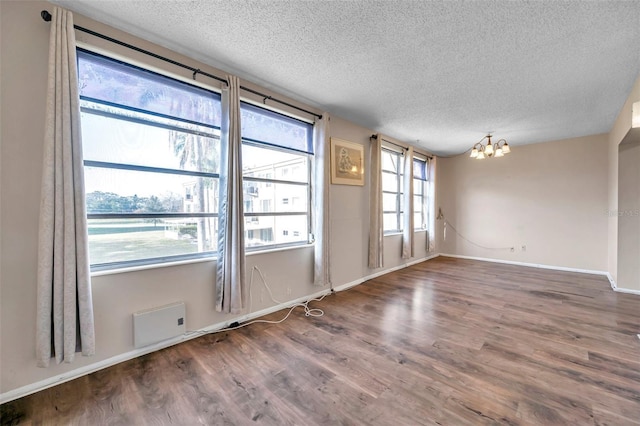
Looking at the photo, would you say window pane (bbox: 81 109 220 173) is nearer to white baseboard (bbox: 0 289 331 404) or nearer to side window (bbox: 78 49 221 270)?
side window (bbox: 78 49 221 270)

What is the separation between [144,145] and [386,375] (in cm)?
275

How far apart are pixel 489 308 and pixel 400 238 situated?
2.25m

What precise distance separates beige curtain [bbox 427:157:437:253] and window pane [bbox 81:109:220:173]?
5.06 meters

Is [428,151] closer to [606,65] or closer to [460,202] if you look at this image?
[460,202]

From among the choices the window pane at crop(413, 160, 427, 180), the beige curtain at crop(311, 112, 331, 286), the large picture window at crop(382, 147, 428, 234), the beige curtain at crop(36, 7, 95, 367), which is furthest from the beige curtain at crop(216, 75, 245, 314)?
the window pane at crop(413, 160, 427, 180)


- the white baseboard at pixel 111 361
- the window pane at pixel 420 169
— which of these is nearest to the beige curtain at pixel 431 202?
the window pane at pixel 420 169

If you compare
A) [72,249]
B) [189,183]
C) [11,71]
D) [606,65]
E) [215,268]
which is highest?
[606,65]

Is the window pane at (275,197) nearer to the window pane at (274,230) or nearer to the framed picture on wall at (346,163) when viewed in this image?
the window pane at (274,230)

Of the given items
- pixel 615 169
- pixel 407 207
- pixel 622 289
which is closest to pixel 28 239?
pixel 407 207

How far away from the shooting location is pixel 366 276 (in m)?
4.48

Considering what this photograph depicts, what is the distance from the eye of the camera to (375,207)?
4406 mm

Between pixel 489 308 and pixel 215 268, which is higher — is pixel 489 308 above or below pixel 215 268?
below

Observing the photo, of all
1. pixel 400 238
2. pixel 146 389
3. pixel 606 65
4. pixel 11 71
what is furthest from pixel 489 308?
pixel 11 71

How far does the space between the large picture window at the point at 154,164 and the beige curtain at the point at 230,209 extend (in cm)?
17
